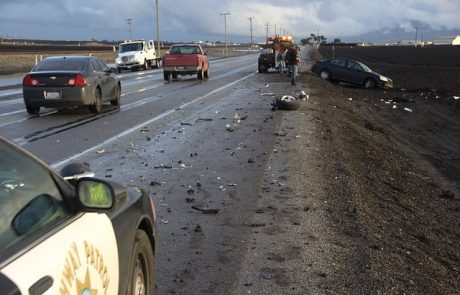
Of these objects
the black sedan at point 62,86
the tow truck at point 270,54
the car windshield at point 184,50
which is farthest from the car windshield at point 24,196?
the tow truck at point 270,54

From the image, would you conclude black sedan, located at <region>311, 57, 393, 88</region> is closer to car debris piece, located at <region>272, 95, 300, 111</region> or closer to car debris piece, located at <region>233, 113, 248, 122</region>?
car debris piece, located at <region>272, 95, 300, 111</region>

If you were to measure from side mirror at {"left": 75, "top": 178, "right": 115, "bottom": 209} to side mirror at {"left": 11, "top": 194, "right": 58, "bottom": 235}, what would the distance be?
0.14 m

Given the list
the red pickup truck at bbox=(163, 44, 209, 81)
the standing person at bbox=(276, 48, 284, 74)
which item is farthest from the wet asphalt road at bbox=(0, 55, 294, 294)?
the standing person at bbox=(276, 48, 284, 74)

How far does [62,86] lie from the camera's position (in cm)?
1530

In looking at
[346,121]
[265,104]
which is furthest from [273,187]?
[265,104]

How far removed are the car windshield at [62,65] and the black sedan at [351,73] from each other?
1762 cm

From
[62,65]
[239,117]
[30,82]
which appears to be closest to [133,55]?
[62,65]

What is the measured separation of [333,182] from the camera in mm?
7895

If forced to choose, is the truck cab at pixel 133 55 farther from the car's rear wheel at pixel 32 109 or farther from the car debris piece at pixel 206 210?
the car debris piece at pixel 206 210

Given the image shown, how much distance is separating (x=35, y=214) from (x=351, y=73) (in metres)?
29.8

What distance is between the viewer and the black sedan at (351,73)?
2944cm

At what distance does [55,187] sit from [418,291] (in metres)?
3.02

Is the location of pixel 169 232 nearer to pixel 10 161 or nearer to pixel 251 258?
pixel 251 258

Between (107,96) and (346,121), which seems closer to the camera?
(346,121)
